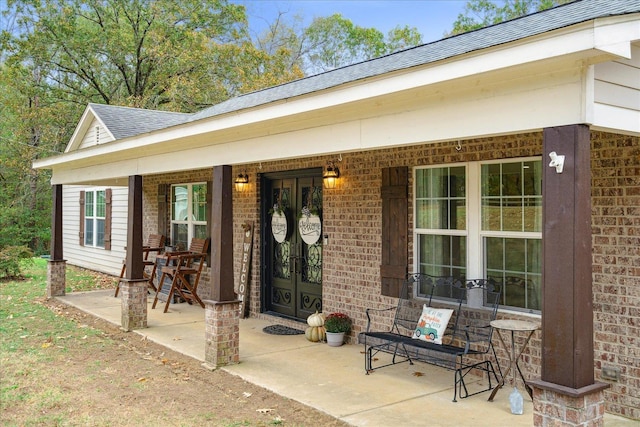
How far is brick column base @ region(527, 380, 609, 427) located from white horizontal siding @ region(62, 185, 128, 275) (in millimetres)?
12108

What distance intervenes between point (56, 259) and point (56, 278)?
39 cm

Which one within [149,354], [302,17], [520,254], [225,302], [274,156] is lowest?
[149,354]

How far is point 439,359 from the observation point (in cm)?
502

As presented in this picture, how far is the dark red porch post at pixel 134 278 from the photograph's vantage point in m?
8.04

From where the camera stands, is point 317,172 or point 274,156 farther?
point 317,172

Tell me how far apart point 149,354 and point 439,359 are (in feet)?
12.1

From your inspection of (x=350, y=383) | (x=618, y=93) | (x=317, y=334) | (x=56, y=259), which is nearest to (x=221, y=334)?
(x=317, y=334)

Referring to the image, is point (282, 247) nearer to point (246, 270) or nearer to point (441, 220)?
point (246, 270)

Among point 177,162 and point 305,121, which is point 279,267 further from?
point 305,121

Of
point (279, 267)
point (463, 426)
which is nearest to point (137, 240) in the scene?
point (279, 267)

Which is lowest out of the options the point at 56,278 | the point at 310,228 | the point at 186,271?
the point at 56,278

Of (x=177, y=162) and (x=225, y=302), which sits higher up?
(x=177, y=162)

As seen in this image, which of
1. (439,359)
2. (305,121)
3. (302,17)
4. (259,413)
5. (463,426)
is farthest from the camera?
(302,17)

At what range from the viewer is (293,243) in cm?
823
